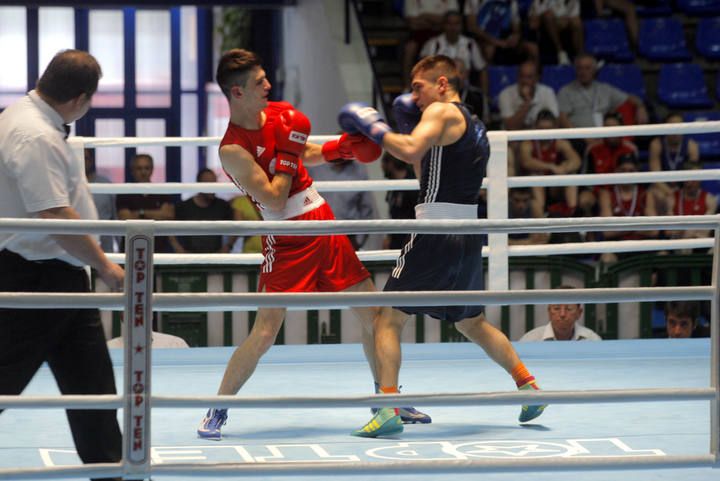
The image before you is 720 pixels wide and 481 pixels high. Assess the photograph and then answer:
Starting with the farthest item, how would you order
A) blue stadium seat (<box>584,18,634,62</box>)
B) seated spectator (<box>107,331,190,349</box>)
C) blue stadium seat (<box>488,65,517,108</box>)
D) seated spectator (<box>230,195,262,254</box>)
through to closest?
blue stadium seat (<box>584,18,634,62</box>) → blue stadium seat (<box>488,65,517,108</box>) → seated spectator (<box>230,195,262,254</box>) → seated spectator (<box>107,331,190,349</box>)

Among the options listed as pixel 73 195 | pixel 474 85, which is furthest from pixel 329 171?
pixel 73 195

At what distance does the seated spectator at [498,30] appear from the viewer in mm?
9000

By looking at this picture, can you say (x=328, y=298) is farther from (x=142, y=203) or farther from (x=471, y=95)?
(x=471, y=95)

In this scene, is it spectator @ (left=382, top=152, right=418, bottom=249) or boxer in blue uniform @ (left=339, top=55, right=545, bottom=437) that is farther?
spectator @ (left=382, top=152, right=418, bottom=249)

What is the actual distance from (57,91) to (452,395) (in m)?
1.13

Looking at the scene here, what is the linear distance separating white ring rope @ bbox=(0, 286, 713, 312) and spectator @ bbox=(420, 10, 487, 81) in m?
5.81

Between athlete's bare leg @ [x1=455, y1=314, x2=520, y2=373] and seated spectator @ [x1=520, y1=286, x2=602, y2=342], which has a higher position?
athlete's bare leg @ [x1=455, y1=314, x2=520, y2=373]

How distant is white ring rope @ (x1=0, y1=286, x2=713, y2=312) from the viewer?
8.48ft

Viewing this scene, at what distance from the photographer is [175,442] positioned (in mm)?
3646

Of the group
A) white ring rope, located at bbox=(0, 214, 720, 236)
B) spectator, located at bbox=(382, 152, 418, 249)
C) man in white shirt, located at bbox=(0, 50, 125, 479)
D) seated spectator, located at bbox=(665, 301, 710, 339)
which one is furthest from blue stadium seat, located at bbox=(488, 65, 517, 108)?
man in white shirt, located at bbox=(0, 50, 125, 479)

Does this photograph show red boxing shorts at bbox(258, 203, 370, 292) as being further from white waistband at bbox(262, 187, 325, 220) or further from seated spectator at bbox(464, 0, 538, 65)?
seated spectator at bbox(464, 0, 538, 65)

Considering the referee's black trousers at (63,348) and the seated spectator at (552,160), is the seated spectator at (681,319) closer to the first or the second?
the seated spectator at (552,160)

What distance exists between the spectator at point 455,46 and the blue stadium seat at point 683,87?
1.49 meters

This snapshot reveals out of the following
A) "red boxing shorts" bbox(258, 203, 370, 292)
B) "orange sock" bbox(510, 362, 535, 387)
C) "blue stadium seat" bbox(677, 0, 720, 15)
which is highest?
"blue stadium seat" bbox(677, 0, 720, 15)
